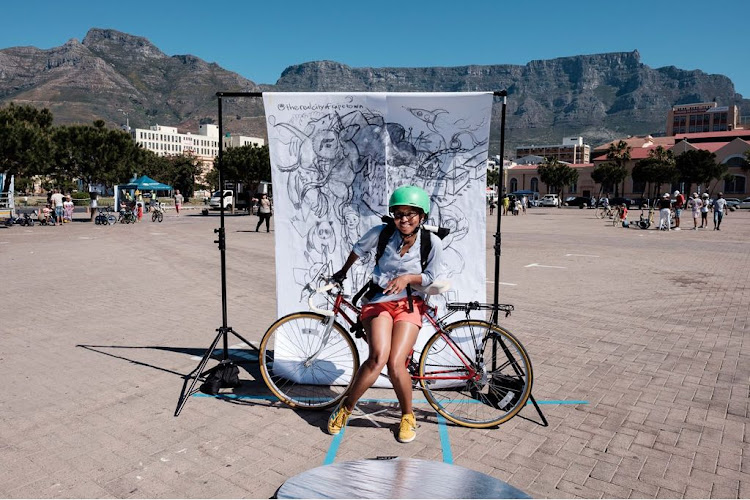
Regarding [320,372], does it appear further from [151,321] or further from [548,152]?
[548,152]

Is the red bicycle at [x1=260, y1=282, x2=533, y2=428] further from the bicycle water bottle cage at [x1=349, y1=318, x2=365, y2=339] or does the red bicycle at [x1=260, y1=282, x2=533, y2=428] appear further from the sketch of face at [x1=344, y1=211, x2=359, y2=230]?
the sketch of face at [x1=344, y1=211, x2=359, y2=230]

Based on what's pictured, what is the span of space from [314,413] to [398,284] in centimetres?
132

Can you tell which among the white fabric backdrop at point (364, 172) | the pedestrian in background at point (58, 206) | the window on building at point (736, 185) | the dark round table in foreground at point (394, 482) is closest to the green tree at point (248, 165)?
the pedestrian in background at point (58, 206)

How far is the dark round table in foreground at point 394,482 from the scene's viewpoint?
288 cm

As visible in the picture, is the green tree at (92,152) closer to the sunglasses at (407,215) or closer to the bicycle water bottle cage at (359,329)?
the bicycle water bottle cage at (359,329)

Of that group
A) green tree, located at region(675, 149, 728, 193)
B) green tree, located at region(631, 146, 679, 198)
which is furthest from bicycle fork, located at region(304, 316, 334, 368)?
green tree, located at region(675, 149, 728, 193)

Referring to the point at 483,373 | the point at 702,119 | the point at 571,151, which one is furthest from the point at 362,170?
the point at 571,151

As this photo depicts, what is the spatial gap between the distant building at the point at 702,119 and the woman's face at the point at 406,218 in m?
162

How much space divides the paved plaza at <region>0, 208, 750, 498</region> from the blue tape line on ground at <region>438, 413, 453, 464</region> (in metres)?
0.02

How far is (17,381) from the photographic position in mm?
5023

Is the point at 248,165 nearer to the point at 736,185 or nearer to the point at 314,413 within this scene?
the point at 314,413

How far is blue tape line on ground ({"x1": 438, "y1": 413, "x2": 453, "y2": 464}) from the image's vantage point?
12.1ft

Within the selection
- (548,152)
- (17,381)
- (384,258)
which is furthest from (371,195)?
(548,152)

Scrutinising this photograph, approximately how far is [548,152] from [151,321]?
16818 cm
